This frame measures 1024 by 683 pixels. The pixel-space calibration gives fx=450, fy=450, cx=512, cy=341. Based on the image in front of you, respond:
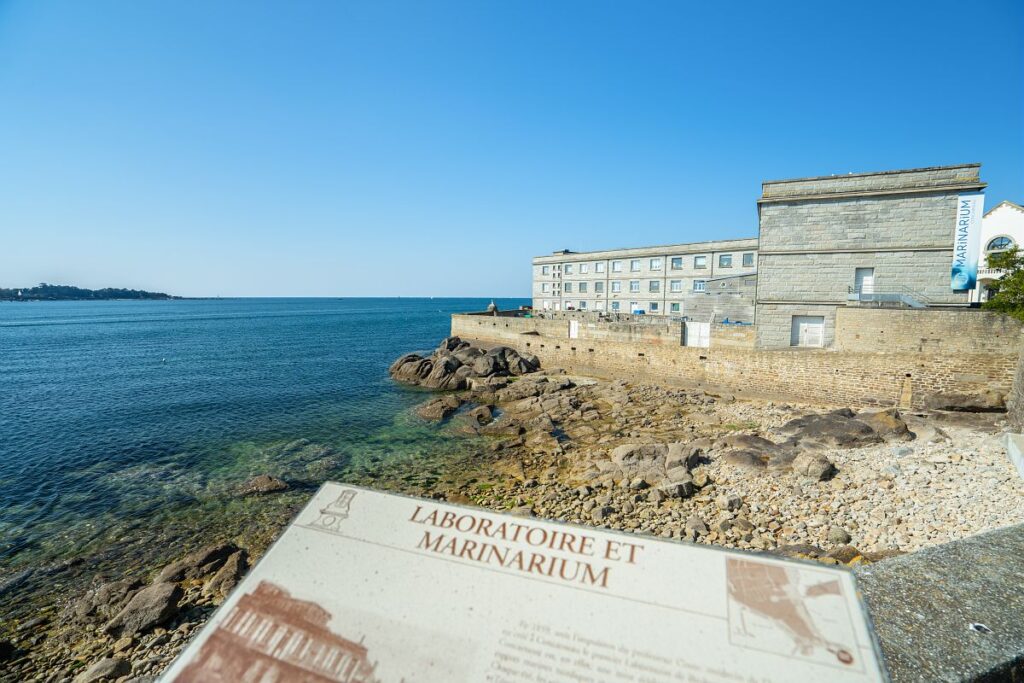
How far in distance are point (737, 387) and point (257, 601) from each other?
25.0 meters

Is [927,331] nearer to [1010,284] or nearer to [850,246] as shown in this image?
[1010,284]

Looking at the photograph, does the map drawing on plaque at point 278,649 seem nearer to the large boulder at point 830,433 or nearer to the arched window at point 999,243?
the large boulder at point 830,433

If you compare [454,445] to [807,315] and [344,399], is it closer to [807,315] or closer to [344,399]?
[344,399]

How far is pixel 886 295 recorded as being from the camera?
68.0 feet

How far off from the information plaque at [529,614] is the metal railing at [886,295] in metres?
22.6

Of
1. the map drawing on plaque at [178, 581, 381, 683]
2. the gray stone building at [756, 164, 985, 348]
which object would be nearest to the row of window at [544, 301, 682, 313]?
the gray stone building at [756, 164, 985, 348]

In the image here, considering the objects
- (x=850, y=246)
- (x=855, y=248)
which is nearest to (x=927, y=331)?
(x=855, y=248)

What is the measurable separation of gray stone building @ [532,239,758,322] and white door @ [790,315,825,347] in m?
9.16

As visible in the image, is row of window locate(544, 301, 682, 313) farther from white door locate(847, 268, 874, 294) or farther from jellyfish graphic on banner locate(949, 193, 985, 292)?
jellyfish graphic on banner locate(949, 193, 985, 292)

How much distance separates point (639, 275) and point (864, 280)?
89.2ft

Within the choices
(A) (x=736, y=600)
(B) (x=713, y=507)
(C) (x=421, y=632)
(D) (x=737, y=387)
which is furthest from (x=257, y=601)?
(D) (x=737, y=387)

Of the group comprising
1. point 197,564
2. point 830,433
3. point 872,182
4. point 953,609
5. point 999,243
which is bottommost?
point 197,564

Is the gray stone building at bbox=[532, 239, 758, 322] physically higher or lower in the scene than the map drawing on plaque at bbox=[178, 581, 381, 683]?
higher

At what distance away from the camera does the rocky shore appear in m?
9.32
